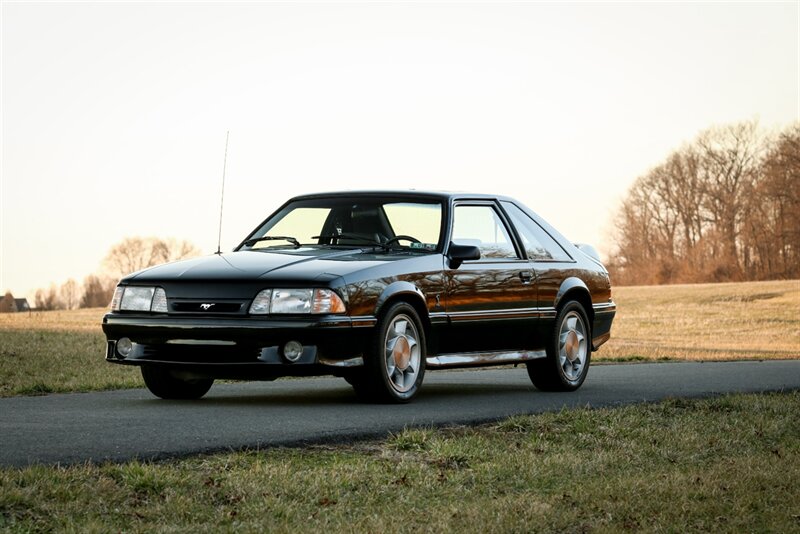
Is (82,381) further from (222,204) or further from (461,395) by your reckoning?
(461,395)

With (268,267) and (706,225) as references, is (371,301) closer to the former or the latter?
(268,267)

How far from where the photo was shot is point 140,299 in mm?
10250

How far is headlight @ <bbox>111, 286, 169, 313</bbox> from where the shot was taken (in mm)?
10141

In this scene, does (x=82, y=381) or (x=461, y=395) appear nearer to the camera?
(x=461, y=395)

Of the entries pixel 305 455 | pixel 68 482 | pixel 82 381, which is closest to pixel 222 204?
pixel 82 381

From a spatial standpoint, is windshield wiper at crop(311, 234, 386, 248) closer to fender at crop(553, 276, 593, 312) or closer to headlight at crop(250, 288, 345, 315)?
headlight at crop(250, 288, 345, 315)

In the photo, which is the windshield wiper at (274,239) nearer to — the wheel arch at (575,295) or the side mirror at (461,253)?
the side mirror at (461,253)

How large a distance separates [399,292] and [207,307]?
1486mm

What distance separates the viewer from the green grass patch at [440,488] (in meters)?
6.02

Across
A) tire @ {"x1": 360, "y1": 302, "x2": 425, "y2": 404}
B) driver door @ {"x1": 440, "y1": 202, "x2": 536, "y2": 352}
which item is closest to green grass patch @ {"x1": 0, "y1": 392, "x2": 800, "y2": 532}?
tire @ {"x1": 360, "y1": 302, "x2": 425, "y2": 404}

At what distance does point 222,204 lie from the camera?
11727mm

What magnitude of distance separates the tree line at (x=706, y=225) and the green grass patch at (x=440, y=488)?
61066 mm

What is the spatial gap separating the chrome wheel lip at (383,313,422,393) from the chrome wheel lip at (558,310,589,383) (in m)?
2.30

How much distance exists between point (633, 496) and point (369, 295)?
11.9ft
